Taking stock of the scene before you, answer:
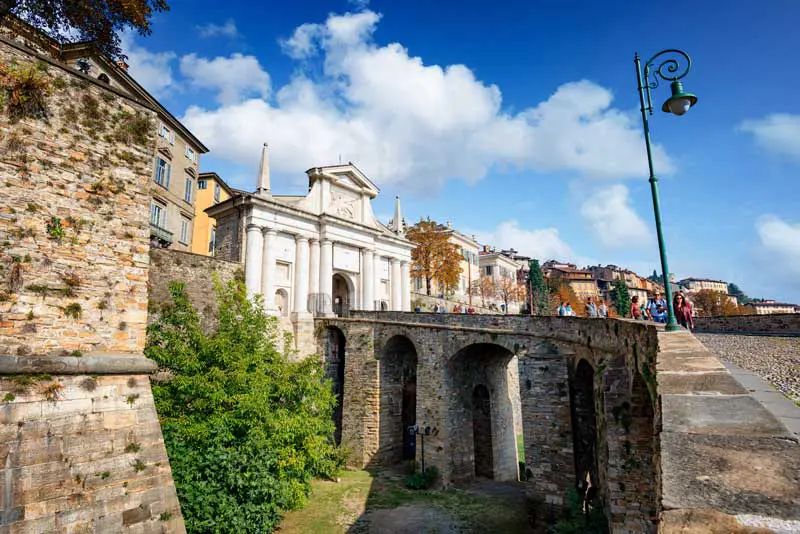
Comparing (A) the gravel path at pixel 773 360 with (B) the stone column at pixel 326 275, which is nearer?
(A) the gravel path at pixel 773 360

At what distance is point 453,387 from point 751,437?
16.0m

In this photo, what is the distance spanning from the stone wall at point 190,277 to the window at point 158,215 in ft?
26.3

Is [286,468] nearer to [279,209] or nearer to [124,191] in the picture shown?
[124,191]

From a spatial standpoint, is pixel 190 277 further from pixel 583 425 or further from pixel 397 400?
pixel 583 425

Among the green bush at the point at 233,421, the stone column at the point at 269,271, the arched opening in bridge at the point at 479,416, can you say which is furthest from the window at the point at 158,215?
the arched opening in bridge at the point at 479,416

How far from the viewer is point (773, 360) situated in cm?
1030

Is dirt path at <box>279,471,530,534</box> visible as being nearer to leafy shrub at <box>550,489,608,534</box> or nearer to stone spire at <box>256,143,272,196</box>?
leafy shrub at <box>550,489,608,534</box>

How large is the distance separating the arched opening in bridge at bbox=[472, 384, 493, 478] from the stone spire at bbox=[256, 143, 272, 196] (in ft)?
49.5

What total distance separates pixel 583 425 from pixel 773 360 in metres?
5.80

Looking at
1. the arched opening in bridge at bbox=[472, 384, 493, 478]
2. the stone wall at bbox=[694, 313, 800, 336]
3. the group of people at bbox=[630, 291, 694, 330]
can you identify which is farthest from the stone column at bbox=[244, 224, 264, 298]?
the stone wall at bbox=[694, 313, 800, 336]

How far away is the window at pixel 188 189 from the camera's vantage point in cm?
2916

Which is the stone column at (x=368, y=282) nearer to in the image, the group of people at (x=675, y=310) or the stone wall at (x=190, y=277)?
the stone wall at (x=190, y=277)

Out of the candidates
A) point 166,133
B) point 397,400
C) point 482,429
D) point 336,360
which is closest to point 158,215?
point 166,133

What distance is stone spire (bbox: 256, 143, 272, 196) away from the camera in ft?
75.5
